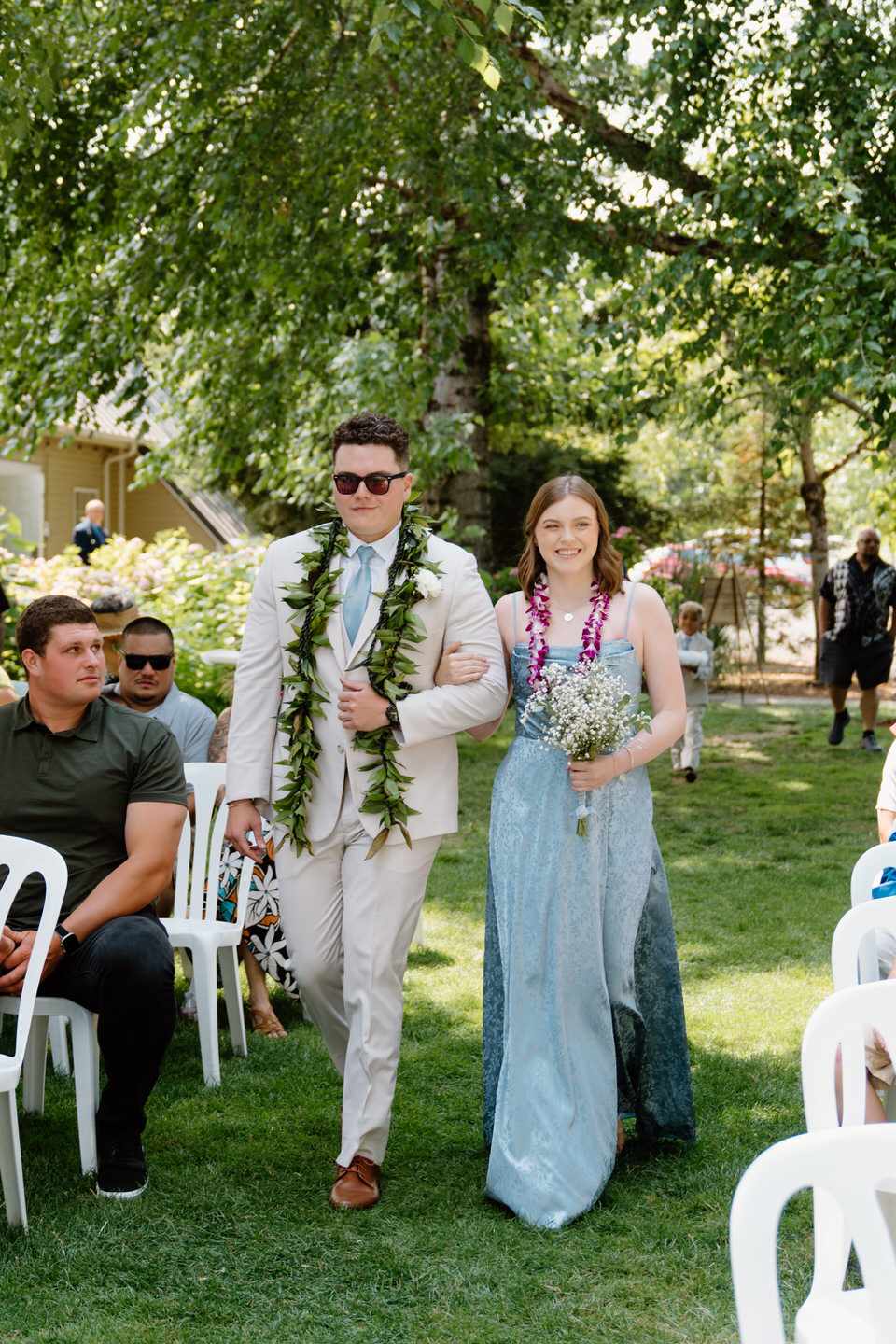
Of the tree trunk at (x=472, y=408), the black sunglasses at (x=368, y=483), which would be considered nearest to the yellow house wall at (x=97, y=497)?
the tree trunk at (x=472, y=408)

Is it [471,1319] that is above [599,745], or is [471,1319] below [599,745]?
below

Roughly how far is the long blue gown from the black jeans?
3.11ft

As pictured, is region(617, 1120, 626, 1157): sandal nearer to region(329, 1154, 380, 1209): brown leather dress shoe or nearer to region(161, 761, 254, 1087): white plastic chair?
region(329, 1154, 380, 1209): brown leather dress shoe

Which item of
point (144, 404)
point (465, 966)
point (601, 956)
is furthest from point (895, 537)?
point (601, 956)

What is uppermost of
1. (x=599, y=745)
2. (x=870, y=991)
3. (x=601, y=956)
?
(x=599, y=745)

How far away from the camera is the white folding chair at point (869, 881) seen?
3137 mm

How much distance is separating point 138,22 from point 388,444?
7.53 m

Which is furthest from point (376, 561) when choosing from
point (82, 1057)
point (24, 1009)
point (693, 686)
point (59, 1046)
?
point (693, 686)

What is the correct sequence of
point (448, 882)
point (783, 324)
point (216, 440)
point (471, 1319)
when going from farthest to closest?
1. point (216, 440)
2. point (783, 324)
3. point (448, 882)
4. point (471, 1319)

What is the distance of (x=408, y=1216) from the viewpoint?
11.9 ft

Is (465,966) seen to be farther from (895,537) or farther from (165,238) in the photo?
(895,537)

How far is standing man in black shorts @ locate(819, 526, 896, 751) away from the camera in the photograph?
12.2m

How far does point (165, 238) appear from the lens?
10.0 m

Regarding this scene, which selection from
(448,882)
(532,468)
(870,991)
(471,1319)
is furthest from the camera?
(532,468)
